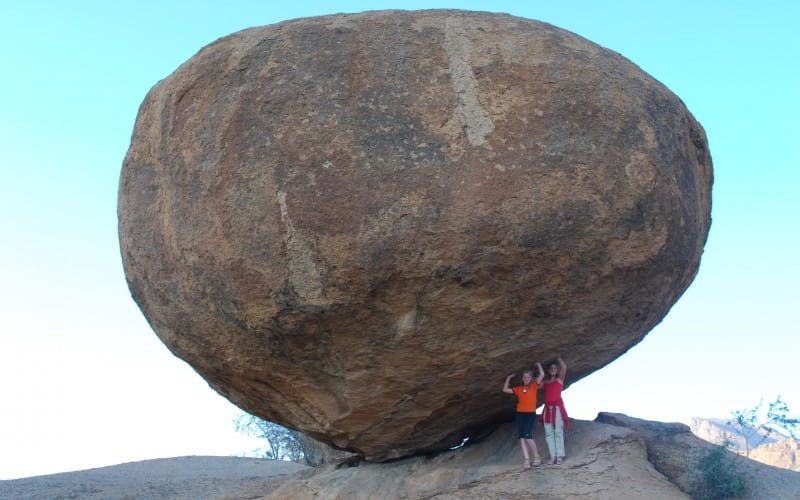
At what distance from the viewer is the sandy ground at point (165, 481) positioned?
30.9ft

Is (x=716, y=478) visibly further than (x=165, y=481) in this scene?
No

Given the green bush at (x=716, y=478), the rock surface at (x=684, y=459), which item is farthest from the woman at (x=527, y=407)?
the green bush at (x=716, y=478)

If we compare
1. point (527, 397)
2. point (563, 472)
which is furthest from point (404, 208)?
point (563, 472)

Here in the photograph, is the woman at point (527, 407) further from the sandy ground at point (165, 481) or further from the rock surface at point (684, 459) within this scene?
the sandy ground at point (165, 481)

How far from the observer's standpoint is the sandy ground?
942 centimetres

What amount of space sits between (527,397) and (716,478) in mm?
1511

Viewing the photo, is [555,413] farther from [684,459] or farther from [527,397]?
[684,459]

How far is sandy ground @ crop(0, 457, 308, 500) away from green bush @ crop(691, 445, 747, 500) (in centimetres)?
371

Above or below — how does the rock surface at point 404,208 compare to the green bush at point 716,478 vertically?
above

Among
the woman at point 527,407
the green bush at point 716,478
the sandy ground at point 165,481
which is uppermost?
the sandy ground at point 165,481

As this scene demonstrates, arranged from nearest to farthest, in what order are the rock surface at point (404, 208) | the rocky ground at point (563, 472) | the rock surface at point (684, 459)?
the rock surface at point (404, 208)
the rocky ground at point (563, 472)
the rock surface at point (684, 459)

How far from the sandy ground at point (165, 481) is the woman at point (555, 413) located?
2897 millimetres

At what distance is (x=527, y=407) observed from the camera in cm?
613

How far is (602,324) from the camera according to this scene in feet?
19.7
